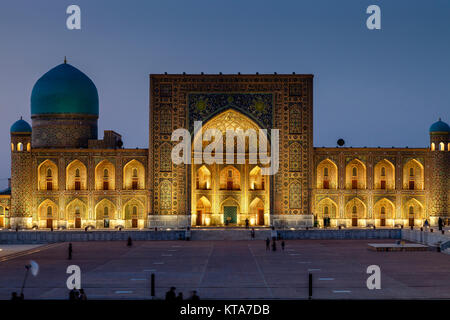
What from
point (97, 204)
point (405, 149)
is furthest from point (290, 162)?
point (97, 204)

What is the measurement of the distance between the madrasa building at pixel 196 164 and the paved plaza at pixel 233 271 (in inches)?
284

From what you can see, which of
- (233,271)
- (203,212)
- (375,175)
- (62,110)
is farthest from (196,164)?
(233,271)

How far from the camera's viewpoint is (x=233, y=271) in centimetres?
2134

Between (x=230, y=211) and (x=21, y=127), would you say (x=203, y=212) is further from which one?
(x=21, y=127)

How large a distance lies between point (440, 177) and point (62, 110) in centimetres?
2620

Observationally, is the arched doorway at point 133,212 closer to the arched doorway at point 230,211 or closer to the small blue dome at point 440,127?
the arched doorway at point 230,211

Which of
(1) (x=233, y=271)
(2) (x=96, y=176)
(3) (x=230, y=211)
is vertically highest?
(2) (x=96, y=176)

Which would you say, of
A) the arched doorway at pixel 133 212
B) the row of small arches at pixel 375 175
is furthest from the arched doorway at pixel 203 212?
the row of small arches at pixel 375 175

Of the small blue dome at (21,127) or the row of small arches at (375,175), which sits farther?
the row of small arches at (375,175)

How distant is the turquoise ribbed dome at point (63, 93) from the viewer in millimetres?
41750

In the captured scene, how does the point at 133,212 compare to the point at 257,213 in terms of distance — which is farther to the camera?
the point at 257,213

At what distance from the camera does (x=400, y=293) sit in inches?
662

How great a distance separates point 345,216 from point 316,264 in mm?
16926
